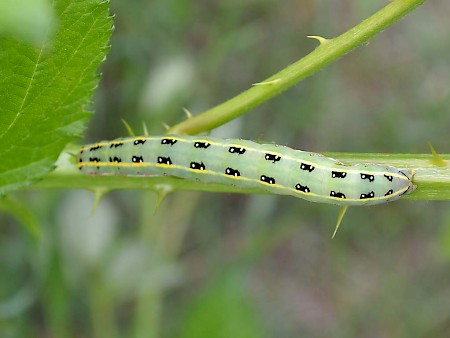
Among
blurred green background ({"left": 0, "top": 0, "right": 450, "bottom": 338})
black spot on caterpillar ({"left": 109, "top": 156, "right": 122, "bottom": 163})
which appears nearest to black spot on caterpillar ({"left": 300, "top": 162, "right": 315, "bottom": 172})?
black spot on caterpillar ({"left": 109, "top": 156, "right": 122, "bottom": 163})

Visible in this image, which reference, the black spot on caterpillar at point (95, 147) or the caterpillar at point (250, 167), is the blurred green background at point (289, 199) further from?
the caterpillar at point (250, 167)

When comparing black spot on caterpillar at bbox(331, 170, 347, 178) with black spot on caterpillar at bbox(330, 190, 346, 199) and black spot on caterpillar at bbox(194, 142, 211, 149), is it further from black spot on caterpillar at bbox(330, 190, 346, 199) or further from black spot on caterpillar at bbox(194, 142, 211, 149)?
black spot on caterpillar at bbox(194, 142, 211, 149)

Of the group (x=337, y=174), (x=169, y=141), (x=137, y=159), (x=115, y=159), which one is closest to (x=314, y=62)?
(x=337, y=174)

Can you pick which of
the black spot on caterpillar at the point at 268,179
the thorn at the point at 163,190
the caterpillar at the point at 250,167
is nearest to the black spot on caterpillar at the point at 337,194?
the caterpillar at the point at 250,167

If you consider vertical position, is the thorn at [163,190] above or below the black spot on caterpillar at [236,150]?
below

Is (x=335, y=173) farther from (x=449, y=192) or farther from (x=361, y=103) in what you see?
(x=361, y=103)

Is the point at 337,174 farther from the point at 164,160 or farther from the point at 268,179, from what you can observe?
the point at 164,160

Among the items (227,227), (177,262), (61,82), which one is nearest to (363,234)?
(227,227)
